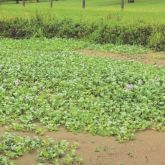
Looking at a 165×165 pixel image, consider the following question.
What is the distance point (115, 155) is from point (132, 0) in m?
38.8

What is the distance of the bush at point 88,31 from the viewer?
18984 mm

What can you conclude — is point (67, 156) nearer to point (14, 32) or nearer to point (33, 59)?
point (33, 59)

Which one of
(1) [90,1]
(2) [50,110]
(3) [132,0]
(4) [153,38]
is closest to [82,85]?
(2) [50,110]

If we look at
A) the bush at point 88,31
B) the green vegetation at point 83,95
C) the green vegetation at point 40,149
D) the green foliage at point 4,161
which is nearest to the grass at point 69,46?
the bush at point 88,31

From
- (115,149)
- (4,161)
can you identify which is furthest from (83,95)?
(4,161)

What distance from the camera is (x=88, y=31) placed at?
822 inches

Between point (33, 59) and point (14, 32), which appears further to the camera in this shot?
point (14, 32)

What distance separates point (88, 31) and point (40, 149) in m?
13.6

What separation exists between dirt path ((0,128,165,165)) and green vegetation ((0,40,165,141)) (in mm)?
194

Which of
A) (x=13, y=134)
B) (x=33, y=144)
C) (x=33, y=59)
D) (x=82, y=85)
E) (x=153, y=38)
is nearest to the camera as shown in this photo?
(x=33, y=144)

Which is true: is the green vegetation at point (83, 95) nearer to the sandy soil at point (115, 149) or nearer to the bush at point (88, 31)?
the sandy soil at point (115, 149)

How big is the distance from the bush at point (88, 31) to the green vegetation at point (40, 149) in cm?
1135

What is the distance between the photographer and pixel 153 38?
18.7 m

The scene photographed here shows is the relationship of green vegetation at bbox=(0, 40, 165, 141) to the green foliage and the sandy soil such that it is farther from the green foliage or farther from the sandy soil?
the green foliage
